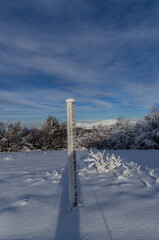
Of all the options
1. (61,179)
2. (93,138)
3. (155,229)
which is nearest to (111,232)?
(155,229)

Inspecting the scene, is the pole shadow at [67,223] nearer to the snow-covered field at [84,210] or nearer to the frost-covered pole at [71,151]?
the snow-covered field at [84,210]

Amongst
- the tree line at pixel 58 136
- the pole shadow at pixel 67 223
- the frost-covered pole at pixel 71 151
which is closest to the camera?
the pole shadow at pixel 67 223

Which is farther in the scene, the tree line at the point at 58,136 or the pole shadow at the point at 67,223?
the tree line at the point at 58,136

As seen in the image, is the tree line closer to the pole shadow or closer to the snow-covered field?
the snow-covered field

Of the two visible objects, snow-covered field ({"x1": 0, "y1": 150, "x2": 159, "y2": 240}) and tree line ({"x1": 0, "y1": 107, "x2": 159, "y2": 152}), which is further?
tree line ({"x1": 0, "y1": 107, "x2": 159, "y2": 152})

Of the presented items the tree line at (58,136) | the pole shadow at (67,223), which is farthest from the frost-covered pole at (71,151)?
the tree line at (58,136)

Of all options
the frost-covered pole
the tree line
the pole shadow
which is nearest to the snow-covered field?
the pole shadow

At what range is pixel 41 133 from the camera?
724 inches

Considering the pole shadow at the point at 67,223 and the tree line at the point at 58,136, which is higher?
the tree line at the point at 58,136

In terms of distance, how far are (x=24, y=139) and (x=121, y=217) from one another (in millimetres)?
16630

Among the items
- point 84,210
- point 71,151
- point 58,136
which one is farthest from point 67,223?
point 58,136

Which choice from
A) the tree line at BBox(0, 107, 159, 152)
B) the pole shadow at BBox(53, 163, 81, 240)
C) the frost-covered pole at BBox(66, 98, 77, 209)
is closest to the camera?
the pole shadow at BBox(53, 163, 81, 240)

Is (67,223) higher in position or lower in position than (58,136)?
lower

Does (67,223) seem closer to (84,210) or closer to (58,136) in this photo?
(84,210)
